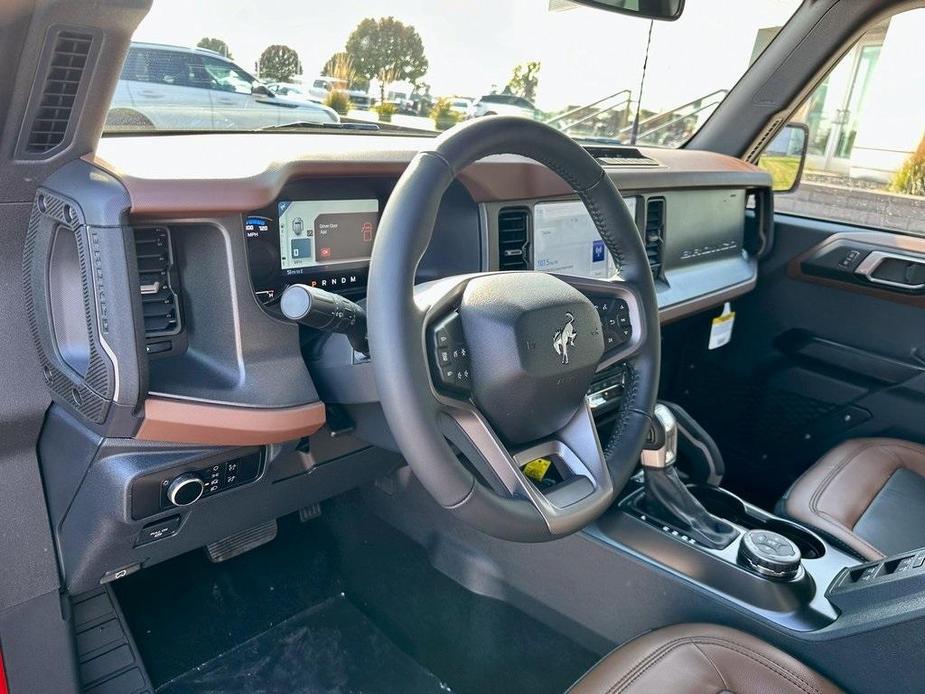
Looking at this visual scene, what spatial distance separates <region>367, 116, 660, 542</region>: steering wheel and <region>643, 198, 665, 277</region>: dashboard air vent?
36.3 inches

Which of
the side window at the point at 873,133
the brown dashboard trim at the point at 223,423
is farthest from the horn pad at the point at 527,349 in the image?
the side window at the point at 873,133

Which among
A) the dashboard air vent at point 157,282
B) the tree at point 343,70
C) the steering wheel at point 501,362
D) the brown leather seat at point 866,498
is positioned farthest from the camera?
the brown leather seat at point 866,498

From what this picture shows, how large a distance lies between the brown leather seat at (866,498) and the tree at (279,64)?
1526 mm

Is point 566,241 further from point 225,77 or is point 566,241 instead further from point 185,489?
point 185,489

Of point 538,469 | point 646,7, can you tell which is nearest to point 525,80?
point 646,7

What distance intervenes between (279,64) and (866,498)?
1.70 m

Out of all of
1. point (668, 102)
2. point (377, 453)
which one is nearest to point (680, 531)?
point (377, 453)

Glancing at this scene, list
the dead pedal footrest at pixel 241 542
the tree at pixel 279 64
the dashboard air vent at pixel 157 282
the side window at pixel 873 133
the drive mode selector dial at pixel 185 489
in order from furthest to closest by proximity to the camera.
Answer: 1. the side window at pixel 873 133
2. the dead pedal footrest at pixel 241 542
3. the tree at pixel 279 64
4. the drive mode selector dial at pixel 185 489
5. the dashboard air vent at pixel 157 282

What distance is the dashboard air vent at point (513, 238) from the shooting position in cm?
163

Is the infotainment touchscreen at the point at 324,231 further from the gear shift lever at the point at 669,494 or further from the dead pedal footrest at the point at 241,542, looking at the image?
the dead pedal footrest at the point at 241,542

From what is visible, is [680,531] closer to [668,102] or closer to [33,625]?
[33,625]

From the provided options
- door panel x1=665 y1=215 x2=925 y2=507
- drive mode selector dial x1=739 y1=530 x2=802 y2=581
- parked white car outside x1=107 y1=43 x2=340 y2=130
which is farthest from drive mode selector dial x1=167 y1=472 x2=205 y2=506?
door panel x1=665 y1=215 x2=925 y2=507

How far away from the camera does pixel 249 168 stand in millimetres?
1172

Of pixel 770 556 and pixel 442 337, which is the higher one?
pixel 442 337
